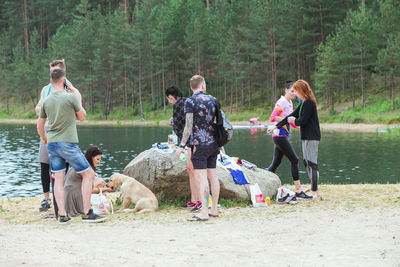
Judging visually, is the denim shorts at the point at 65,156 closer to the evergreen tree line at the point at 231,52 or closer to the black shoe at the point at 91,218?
the black shoe at the point at 91,218

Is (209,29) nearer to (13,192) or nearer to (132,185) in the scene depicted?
(13,192)

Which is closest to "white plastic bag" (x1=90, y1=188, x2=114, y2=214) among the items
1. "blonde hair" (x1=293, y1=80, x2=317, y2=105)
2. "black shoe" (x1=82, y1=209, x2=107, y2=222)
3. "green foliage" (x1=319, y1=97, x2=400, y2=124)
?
"black shoe" (x1=82, y1=209, x2=107, y2=222)

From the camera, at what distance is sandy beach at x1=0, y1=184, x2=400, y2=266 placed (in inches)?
191

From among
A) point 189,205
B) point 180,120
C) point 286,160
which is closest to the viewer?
point 180,120

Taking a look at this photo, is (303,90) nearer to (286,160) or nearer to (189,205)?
(189,205)

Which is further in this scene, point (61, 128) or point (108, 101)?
point (108, 101)

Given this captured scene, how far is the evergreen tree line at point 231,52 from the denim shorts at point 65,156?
37142 mm

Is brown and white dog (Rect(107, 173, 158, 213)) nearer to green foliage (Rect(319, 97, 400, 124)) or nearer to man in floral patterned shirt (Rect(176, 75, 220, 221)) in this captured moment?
man in floral patterned shirt (Rect(176, 75, 220, 221))

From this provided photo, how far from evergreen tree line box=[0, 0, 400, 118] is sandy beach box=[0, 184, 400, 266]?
35553mm

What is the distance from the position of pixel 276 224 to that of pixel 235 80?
47.2 meters

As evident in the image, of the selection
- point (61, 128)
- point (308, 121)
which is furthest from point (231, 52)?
point (61, 128)

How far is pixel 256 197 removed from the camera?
8062 millimetres

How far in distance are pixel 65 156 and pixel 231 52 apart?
154 feet

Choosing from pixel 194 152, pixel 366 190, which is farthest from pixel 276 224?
pixel 366 190
